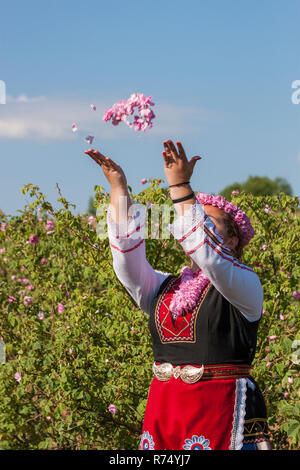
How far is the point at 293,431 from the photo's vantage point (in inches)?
119

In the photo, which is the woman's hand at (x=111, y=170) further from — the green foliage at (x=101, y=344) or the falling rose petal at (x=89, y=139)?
the green foliage at (x=101, y=344)

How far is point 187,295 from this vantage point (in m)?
2.30

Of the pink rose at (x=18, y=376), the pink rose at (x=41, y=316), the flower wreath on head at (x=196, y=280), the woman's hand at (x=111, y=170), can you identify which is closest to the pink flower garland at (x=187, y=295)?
the flower wreath on head at (x=196, y=280)

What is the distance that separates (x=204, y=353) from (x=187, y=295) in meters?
0.22

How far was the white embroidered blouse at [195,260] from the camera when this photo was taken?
205 centimetres

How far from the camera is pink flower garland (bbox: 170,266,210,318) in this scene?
2.30 m

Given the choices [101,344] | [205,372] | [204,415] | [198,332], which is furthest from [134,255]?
[101,344]

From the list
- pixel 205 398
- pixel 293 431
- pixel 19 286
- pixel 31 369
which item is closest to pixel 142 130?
pixel 205 398

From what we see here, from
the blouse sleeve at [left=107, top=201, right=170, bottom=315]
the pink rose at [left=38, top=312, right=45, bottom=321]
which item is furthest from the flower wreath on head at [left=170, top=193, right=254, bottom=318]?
the pink rose at [left=38, top=312, right=45, bottom=321]

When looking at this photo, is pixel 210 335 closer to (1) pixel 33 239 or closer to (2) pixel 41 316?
(2) pixel 41 316

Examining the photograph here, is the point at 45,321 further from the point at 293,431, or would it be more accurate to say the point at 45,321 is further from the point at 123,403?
the point at 293,431

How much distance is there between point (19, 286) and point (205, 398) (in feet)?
11.4

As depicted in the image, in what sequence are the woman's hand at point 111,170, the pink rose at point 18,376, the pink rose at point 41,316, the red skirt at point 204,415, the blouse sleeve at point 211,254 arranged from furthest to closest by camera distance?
the pink rose at point 41,316 < the pink rose at point 18,376 < the woman's hand at point 111,170 < the red skirt at point 204,415 < the blouse sleeve at point 211,254
